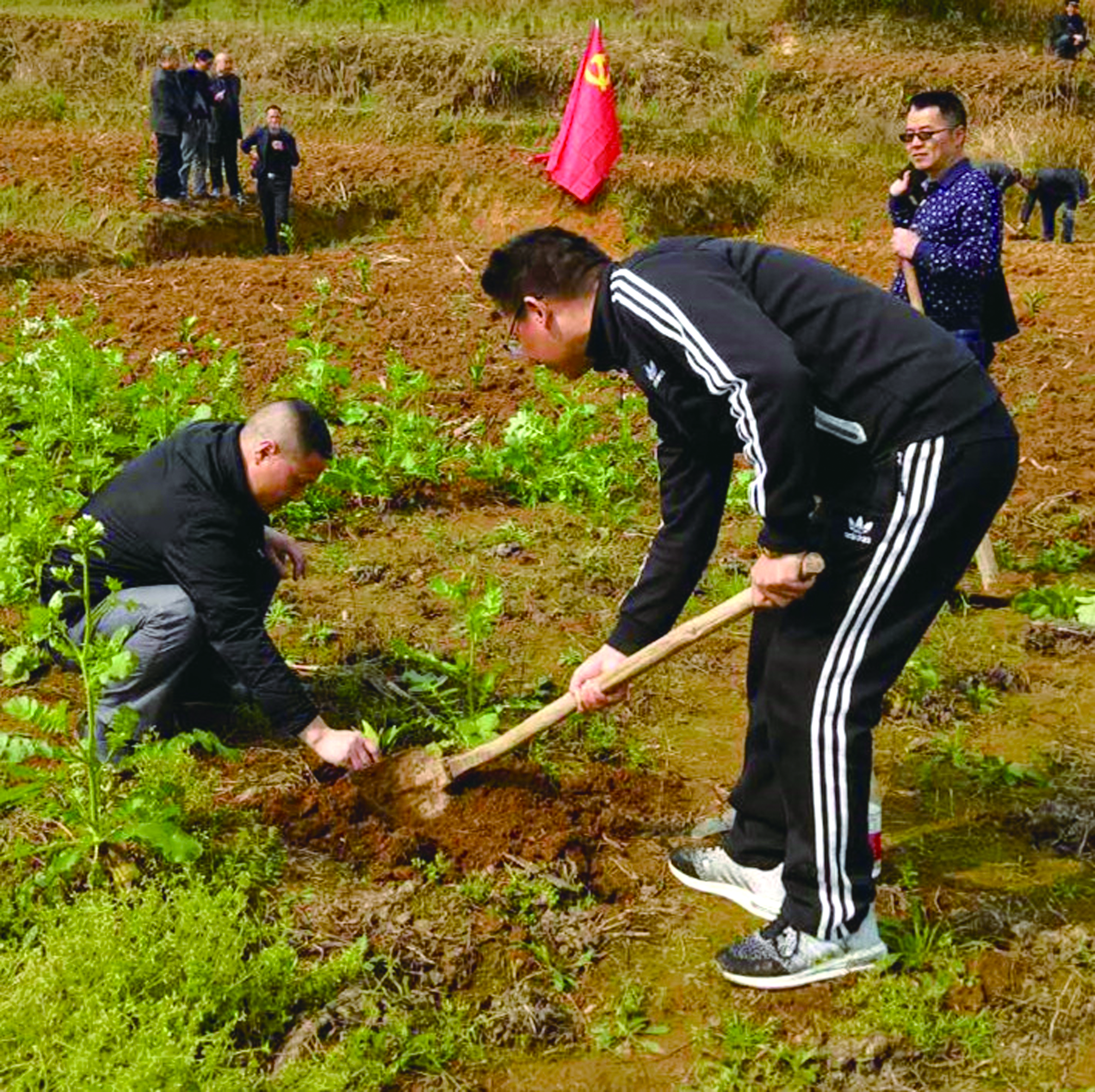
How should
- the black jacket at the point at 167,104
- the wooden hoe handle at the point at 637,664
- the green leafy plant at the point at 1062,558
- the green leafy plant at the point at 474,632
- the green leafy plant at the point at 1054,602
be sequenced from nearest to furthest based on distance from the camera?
the wooden hoe handle at the point at 637,664 < the green leafy plant at the point at 474,632 < the green leafy plant at the point at 1054,602 < the green leafy plant at the point at 1062,558 < the black jacket at the point at 167,104

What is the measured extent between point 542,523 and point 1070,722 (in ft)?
8.16

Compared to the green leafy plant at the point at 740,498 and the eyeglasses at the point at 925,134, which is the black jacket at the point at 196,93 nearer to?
the green leafy plant at the point at 740,498

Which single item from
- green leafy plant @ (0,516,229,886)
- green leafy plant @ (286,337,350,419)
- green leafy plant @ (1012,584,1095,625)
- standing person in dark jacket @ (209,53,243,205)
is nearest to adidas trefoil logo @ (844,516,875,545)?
green leafy plant @ (0,516,229,886)

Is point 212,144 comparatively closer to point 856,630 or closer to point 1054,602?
point 1054,602

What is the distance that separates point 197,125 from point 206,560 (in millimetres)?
12371

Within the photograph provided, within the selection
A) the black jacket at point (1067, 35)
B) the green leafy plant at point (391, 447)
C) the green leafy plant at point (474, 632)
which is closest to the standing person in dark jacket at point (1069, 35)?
the black jacket at point (1067, 35)

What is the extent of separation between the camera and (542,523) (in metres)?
5.83

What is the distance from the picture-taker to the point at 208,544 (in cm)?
352

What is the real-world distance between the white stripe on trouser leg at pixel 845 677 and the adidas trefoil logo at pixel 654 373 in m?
0.54

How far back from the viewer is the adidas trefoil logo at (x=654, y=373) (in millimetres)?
2684

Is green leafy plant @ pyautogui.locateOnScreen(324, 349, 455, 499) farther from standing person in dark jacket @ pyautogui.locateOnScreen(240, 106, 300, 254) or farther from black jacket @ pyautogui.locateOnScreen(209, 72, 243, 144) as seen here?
black jacket @ pyautogui.locateOnScreen(209, 72, 243, 144)

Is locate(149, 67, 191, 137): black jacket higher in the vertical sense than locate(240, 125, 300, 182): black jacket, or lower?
higher

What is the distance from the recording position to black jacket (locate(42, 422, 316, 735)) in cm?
344

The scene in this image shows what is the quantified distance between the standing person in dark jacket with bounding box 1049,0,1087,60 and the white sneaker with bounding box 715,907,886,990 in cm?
2112
